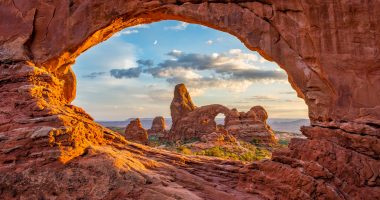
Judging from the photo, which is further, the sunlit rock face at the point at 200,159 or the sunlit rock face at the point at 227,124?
the sunlit rock face at the point at 227,124

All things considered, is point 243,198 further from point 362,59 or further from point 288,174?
point 362,59

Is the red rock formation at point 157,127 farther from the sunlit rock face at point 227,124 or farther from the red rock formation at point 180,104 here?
the sunlit rock face at point 227,124

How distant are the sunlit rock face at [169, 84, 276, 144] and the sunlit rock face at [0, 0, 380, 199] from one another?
140 feet

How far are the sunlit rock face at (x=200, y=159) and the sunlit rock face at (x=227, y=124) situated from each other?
42.6 meters

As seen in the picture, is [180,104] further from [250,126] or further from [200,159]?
[200,159]

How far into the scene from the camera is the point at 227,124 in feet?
198

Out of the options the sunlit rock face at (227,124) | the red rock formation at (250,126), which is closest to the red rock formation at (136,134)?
the sunlit rock face at (227,124)

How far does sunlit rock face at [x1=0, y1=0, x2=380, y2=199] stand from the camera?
932cm

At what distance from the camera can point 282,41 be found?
41.0ft

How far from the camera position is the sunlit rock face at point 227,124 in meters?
55.5

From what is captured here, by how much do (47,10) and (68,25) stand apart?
54.3 inches

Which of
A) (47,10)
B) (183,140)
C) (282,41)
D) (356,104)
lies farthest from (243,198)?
(183,140)

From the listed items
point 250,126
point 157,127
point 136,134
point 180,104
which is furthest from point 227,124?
point 157,127

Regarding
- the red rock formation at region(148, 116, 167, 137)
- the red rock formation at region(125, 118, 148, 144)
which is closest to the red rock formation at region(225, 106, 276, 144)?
the red rock formation at region(125, 118, 148, 144)
